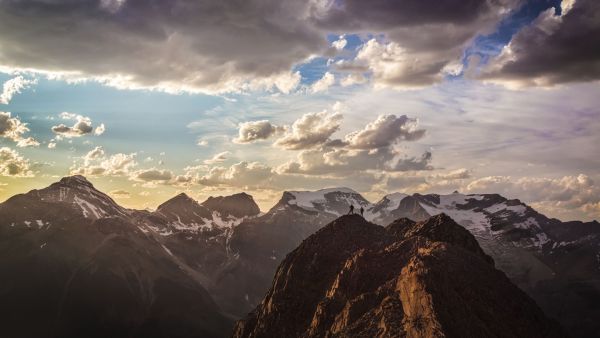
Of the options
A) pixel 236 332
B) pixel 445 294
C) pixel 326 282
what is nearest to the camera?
pixel 445 294

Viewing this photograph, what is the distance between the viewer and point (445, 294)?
265 ft

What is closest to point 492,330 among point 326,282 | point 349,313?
point 349,313

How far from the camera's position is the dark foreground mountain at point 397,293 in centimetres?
7825

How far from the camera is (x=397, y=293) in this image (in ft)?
286

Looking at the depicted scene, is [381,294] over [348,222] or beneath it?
beneath

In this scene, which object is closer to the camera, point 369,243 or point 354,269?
point 354,269

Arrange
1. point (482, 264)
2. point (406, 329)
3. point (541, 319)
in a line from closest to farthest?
point (406, 329), point (541, 319), point (482, 264)

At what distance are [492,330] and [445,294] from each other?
28.6 ft

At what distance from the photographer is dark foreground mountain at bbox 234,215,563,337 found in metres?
78.2

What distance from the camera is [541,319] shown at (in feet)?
295

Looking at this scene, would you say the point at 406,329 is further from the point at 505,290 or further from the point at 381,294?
the point at 505,290

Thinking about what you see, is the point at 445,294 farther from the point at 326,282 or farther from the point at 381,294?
the point at 326,282

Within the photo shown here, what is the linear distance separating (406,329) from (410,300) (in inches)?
252

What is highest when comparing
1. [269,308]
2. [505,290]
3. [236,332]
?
[505,290]
